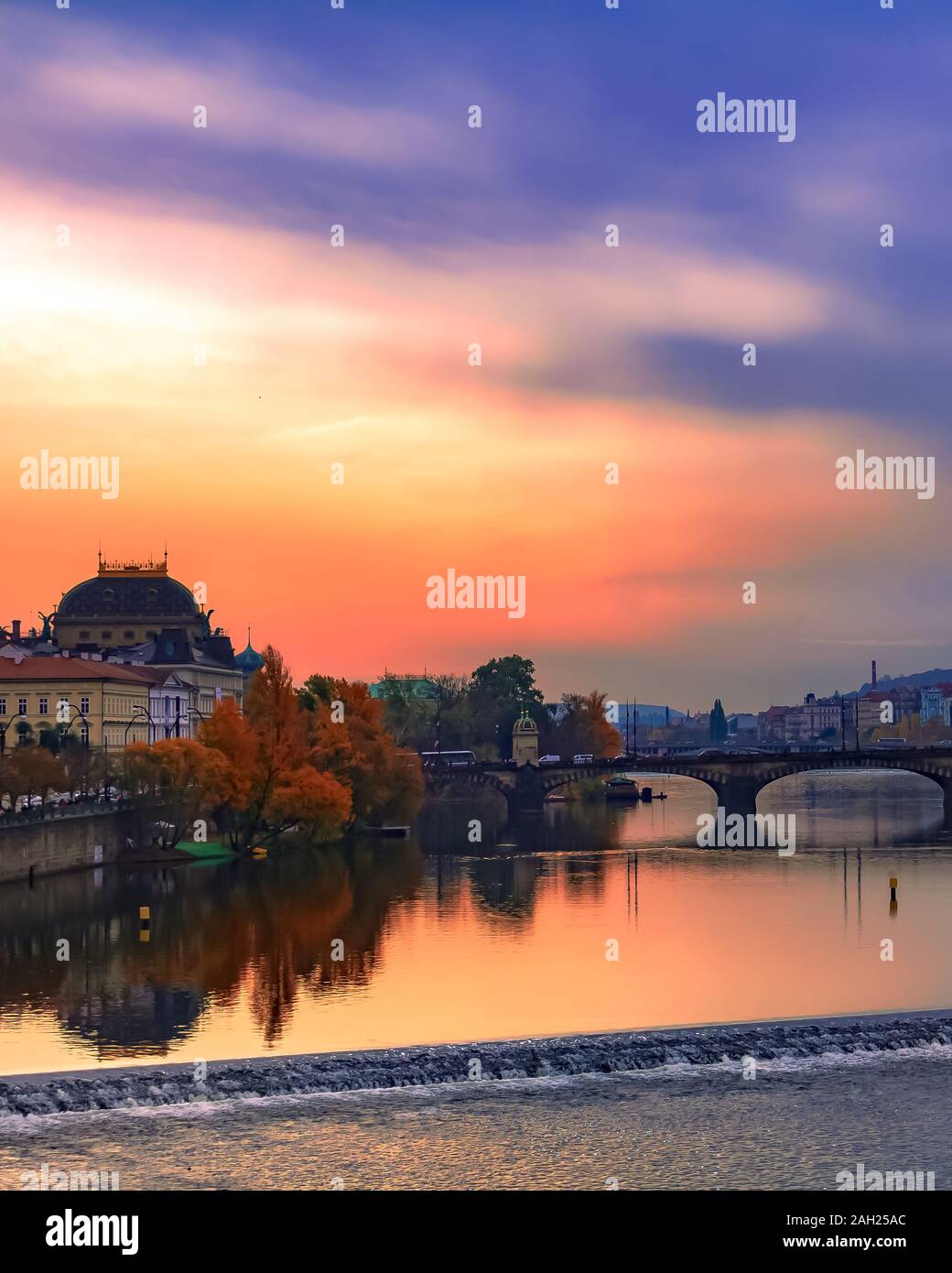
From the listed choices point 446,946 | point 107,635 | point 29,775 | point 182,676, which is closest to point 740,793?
point 182,676

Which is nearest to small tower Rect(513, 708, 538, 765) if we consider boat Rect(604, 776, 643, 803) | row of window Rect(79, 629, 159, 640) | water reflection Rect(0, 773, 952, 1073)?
boat Rect(604, 776, 643, 803)

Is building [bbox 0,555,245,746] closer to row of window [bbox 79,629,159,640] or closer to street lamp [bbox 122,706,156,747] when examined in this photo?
row of window [bbox 79,629,159,640]

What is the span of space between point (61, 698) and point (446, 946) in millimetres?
70512

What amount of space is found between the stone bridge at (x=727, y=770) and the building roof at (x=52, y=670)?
25541mm

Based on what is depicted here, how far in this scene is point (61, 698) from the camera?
124 metres

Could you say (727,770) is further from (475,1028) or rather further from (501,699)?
(475,1028)

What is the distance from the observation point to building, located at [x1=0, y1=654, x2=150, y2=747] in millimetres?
122250

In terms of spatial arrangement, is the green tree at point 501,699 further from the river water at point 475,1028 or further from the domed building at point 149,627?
the river water at point 475,1028

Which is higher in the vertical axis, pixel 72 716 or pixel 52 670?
pixel 52 670

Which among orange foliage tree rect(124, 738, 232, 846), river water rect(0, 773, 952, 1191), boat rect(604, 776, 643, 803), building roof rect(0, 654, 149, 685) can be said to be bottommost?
river water rect(0, 773, 952, 1191)

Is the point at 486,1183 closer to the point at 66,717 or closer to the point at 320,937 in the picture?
the point at 320,937

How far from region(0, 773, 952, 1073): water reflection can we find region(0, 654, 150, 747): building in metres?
35.3

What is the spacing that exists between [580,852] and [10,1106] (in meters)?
61.4

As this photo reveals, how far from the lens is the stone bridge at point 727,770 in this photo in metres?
126
